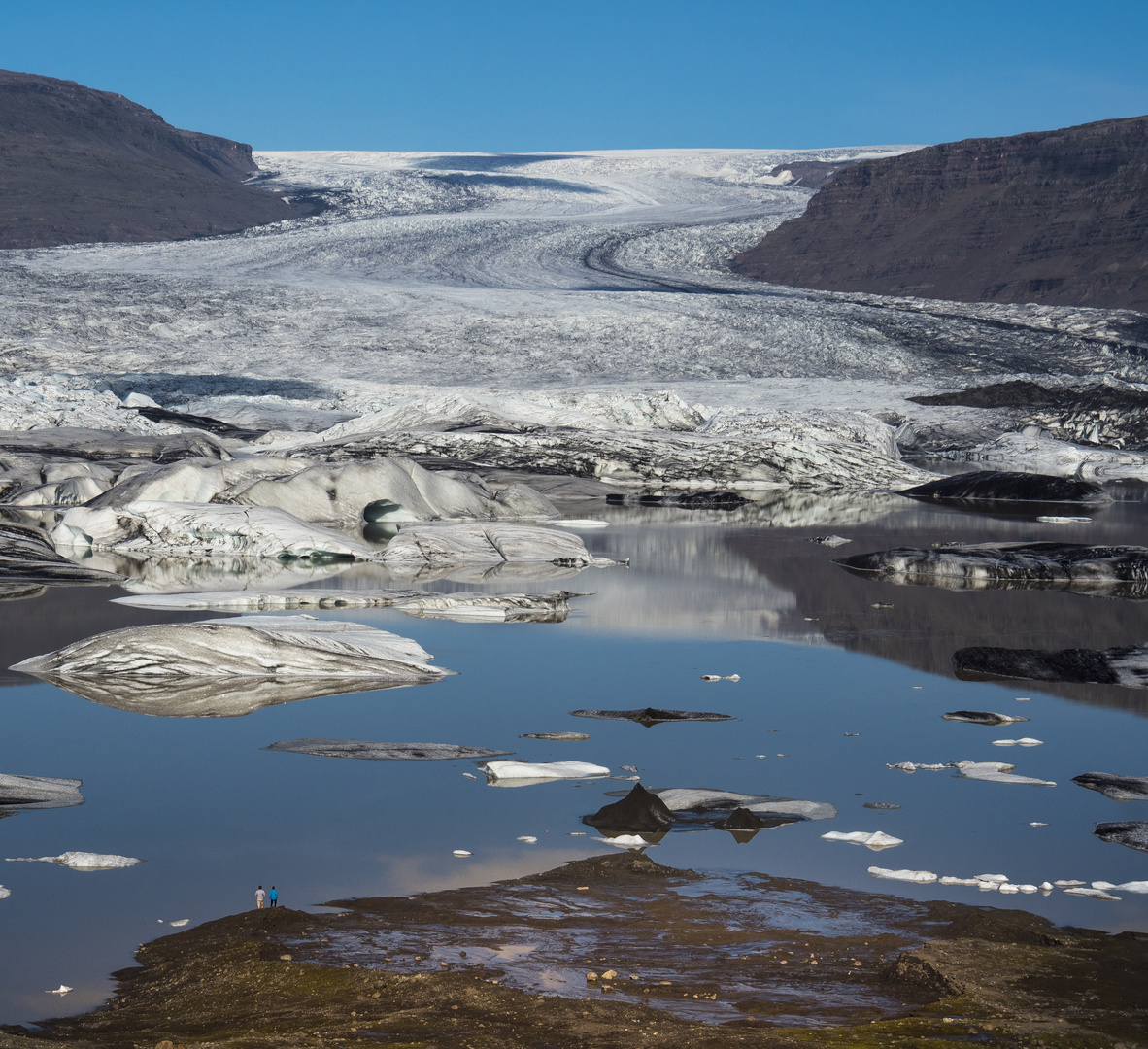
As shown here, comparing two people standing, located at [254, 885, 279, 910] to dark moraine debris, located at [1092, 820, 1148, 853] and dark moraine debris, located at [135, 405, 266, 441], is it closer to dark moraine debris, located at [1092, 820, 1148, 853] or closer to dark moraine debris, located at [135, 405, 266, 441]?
dark moraine debris, located at [1092, 820, 1148, 853]

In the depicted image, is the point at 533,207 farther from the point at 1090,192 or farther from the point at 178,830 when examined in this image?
the point at 178,830

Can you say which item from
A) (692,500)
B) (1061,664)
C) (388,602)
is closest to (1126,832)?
(1061,664)

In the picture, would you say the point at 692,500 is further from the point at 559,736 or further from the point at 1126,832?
the point at 1126,832

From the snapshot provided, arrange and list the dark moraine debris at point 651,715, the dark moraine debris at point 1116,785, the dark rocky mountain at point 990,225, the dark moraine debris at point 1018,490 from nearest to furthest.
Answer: the dark moraine debris at point 1116,785 → the dark moraine debris at point 651,715 → the dark moraine debris at point 1018,490 → the dark rocky mountain at point 990,225

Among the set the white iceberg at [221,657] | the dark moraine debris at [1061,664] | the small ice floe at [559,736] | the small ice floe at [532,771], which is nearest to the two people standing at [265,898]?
the small ice floe at [532,771]

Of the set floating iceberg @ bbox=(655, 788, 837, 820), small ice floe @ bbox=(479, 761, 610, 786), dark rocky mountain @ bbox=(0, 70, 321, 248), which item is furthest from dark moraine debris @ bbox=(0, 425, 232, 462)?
dark rocky mountain @ bbox=(0, 70, 321, 248)

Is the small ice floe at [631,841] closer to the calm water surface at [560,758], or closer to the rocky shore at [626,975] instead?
the calm water surface at [560,758]
